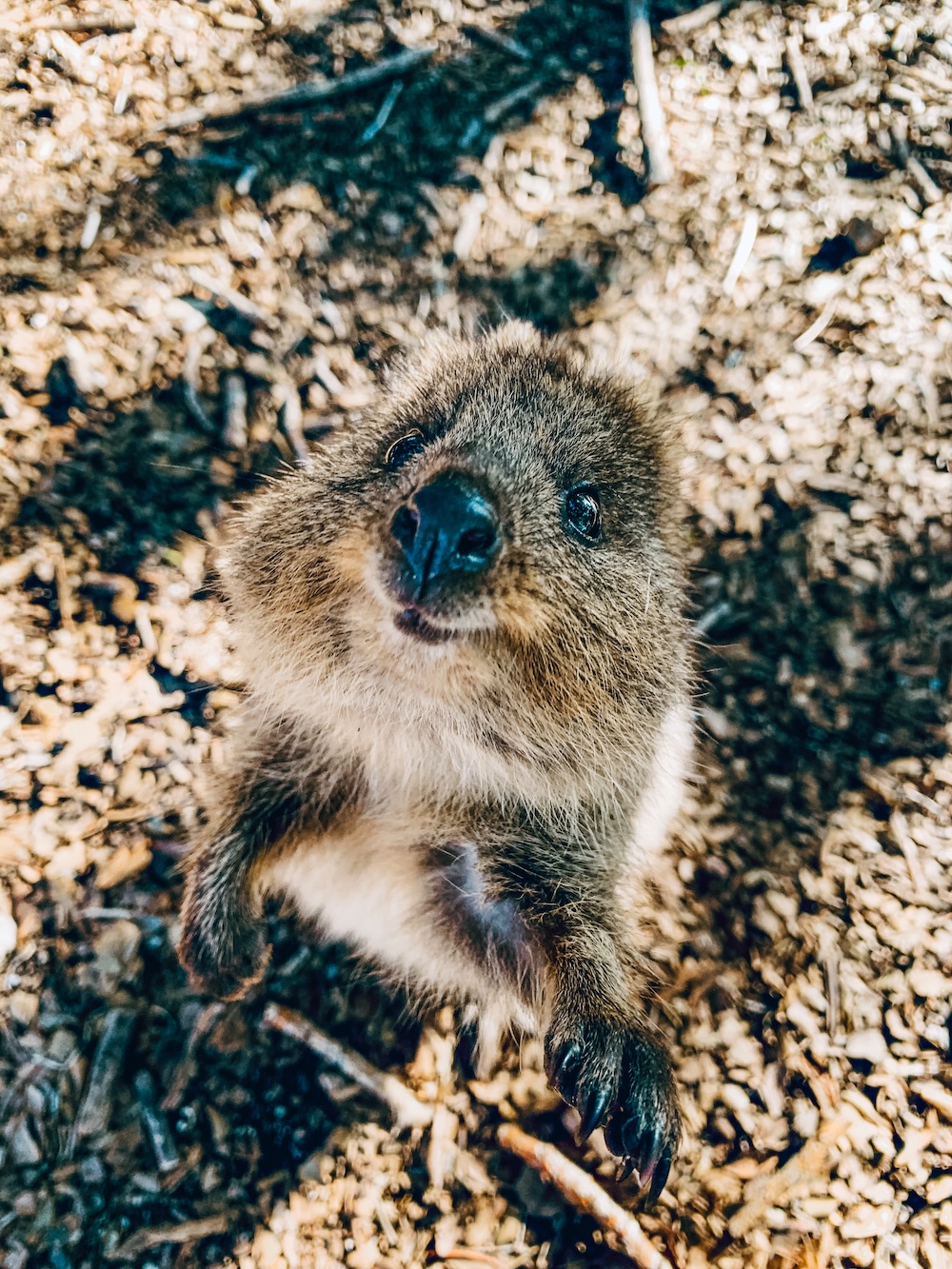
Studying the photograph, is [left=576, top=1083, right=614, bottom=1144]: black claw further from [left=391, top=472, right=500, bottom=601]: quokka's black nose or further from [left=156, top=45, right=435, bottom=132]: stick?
[left=156, top=45, right=435, bottom=132]: stick

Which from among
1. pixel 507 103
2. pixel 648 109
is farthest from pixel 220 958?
pixel 648 109

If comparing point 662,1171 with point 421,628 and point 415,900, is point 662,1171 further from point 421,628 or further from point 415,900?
point 421,628

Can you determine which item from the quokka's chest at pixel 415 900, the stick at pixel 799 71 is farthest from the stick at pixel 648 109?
the quokka's chest at pixel 415 900

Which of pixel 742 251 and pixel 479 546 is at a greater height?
pixel 742 251

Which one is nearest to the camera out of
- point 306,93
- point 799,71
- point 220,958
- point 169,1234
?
point 169,1234

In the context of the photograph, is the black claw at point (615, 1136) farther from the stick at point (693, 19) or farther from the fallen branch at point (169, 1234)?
the stick at point (693, 19)

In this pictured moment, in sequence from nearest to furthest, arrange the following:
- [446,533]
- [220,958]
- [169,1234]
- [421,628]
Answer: [446,533]
[421,628]
[169,1234]
[220,958]

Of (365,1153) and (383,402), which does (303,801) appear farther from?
(383,402)
